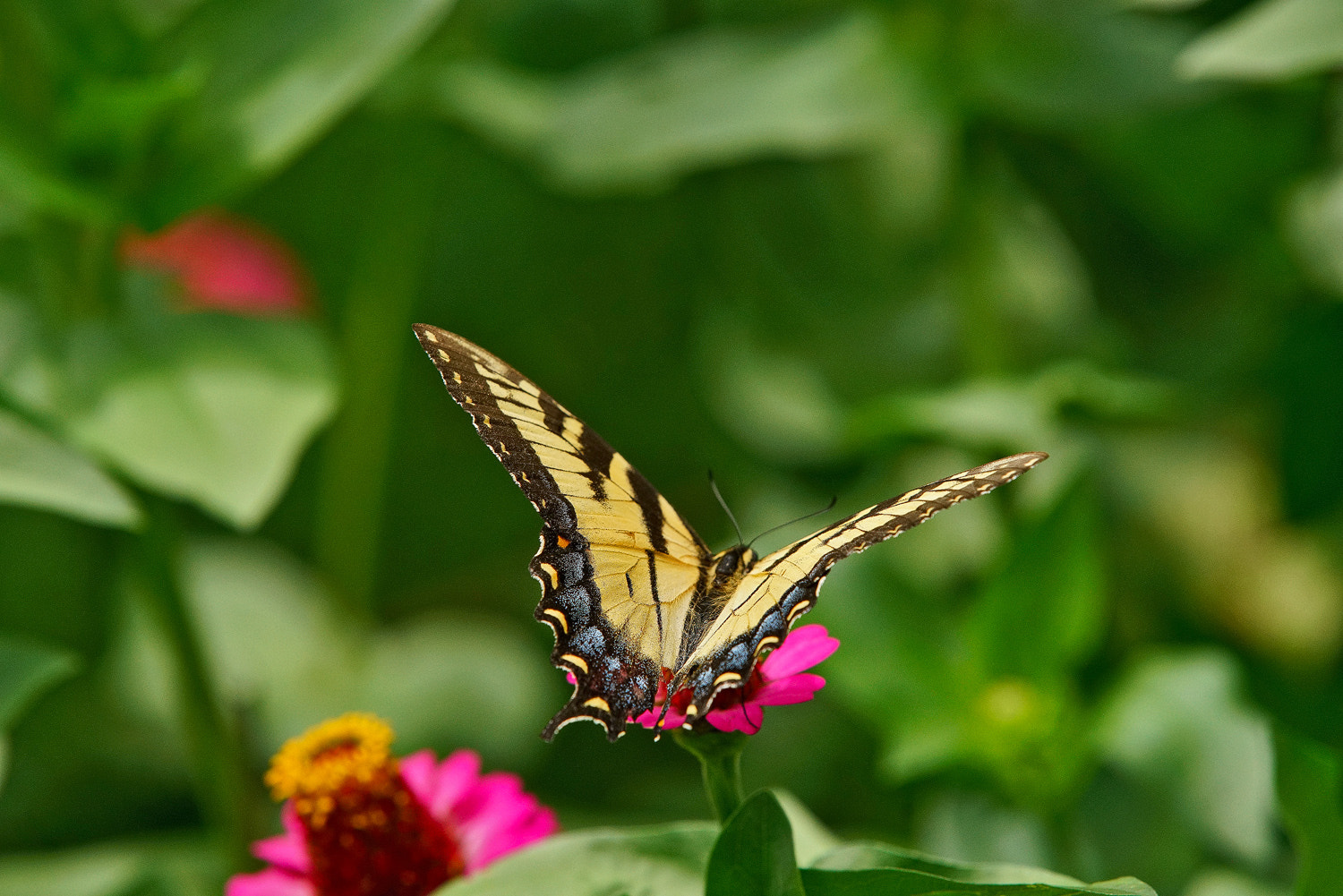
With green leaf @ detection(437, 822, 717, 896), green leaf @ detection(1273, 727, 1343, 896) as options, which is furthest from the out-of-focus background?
green leaf @ detection(437, 822, 717, 896)

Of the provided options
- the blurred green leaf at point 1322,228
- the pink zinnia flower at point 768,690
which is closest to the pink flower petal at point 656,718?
the pink zinnia flower at point 768,690

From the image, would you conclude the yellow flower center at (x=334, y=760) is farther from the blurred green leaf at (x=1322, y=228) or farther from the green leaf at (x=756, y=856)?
the blurred green leaf at (x=1322, y=228)

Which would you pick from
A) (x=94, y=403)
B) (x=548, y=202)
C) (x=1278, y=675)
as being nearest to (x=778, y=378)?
(x=548, y=202)

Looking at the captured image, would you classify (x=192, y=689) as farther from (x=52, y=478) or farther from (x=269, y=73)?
(x=269, y=73)

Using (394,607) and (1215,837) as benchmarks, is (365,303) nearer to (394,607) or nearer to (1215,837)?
(394,607)

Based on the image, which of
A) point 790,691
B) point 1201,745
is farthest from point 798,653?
point 1201,745

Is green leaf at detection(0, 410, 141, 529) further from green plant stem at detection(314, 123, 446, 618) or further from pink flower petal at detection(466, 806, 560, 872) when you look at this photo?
green plant stem at detection(314, 123, 446, 618)
